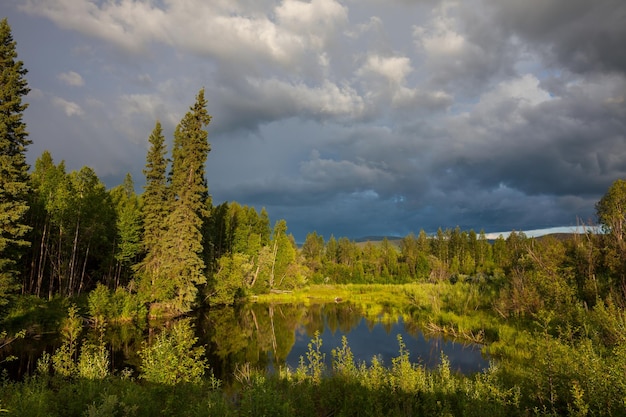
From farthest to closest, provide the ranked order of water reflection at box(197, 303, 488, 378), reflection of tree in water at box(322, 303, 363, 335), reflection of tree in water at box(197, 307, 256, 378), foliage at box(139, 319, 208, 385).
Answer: reflection of tree in water at box(322, 303, 363, 335)
water reflection at box(197, 303, 488, 378)
reflection of tree in water at box(197, 307, 256, 378)
foliage at box(139, 319, 208, 385)

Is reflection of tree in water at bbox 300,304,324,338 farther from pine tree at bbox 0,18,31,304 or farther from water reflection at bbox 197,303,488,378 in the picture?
pine tree at bbox 0,18,31,304

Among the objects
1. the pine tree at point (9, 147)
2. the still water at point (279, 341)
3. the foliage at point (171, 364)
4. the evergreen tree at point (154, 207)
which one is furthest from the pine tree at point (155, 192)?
the foliage at point (171, 364)

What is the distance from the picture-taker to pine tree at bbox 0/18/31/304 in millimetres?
21656

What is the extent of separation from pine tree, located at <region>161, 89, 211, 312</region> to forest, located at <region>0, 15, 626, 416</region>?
0.15 m

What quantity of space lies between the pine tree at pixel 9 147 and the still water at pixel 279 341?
289 inches

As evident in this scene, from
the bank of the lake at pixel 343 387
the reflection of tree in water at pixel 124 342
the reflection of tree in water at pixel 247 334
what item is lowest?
the reflection of tree in water at pixel 247 334

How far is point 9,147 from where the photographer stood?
894 inches

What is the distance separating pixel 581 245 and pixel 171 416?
27.2 m

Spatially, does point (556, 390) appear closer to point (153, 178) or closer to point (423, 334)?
point (423, 334)

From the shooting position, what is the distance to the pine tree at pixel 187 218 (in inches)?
1389

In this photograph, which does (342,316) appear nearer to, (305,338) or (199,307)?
(305,338)

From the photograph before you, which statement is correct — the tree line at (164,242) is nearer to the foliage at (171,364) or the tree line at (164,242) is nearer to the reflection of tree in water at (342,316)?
the reflection of tree in water at (342,316)

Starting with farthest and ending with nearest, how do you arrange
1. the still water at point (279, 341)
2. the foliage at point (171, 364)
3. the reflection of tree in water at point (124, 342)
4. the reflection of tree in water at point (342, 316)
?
the reflection of tree in water at point (342, 316)
the still water at point (279, 341)
the reflection of tree in water at point (124, 342)
the foliage at point (171, 364)

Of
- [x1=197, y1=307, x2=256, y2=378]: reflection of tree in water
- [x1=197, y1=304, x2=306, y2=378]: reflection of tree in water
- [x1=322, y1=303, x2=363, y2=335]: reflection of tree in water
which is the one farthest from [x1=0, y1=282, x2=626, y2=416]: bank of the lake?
[x1=322, y1=303, x2=363, y2=335]: reflection of tree in water
